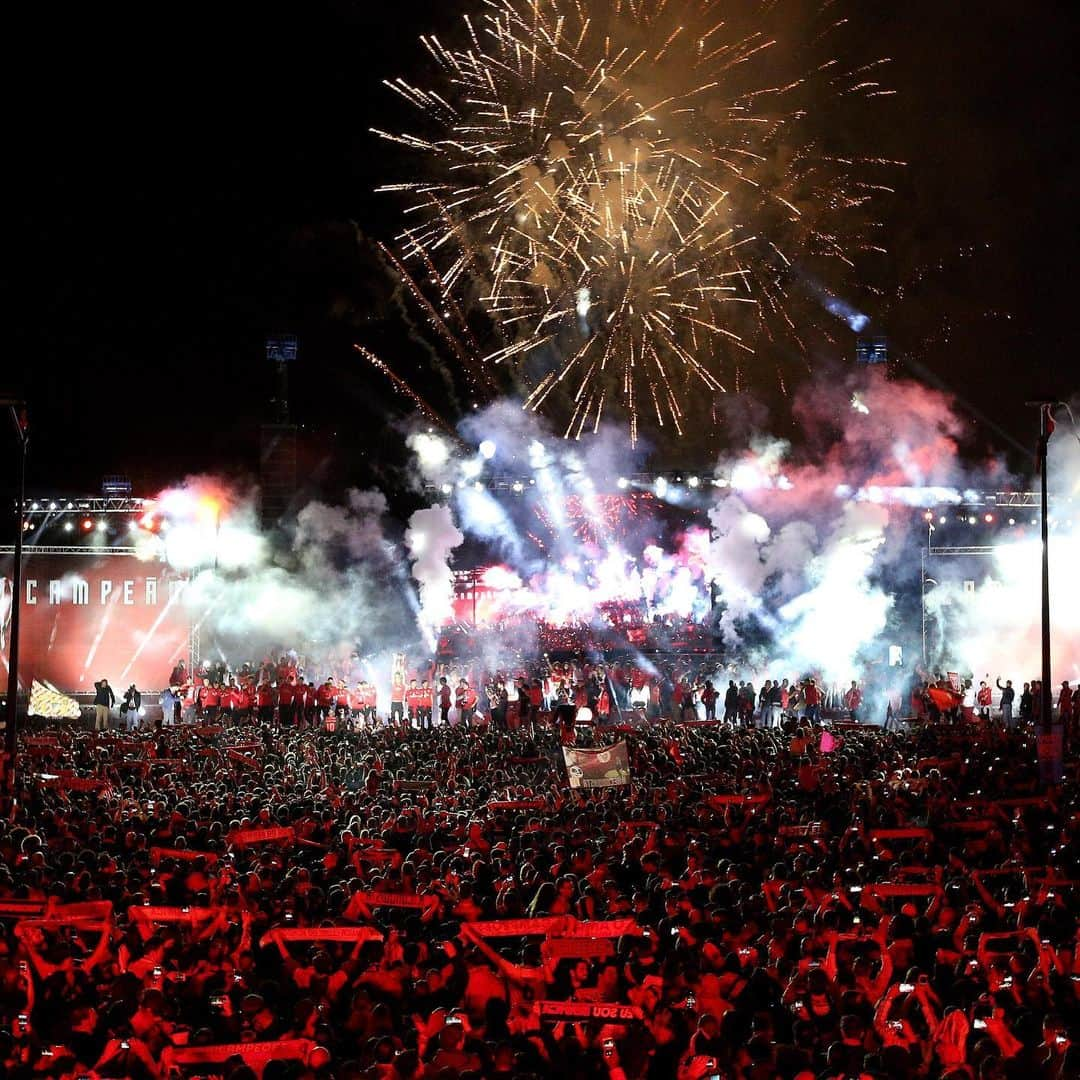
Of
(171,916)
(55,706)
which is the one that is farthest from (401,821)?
(55,706)

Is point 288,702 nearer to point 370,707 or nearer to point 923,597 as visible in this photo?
point 370,707

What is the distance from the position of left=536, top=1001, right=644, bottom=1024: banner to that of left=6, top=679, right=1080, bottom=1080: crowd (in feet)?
0.06

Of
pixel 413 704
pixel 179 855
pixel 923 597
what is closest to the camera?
pixel 179 855

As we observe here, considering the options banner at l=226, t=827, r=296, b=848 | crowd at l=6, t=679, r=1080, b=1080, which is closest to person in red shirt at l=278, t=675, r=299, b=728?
crowd at l=6, t=679, r=1080, b=1080

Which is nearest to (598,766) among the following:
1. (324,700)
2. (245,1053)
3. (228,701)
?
(245,1053)

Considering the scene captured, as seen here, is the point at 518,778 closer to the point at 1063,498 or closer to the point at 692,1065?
the point at 692,1065

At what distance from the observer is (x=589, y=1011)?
308 inches

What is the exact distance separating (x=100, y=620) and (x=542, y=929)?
3709cm

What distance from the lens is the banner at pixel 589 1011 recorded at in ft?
25.5

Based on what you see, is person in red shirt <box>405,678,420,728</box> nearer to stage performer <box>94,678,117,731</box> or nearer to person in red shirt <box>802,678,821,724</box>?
stage performer <box>94,678,117,731</box>

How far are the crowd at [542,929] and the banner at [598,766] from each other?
0.24 metres

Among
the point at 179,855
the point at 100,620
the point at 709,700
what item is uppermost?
the point at 100,620

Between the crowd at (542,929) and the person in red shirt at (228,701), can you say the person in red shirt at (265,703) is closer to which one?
the person in red shirt at (228,701)

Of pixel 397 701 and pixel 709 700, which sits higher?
pixel 709 700
